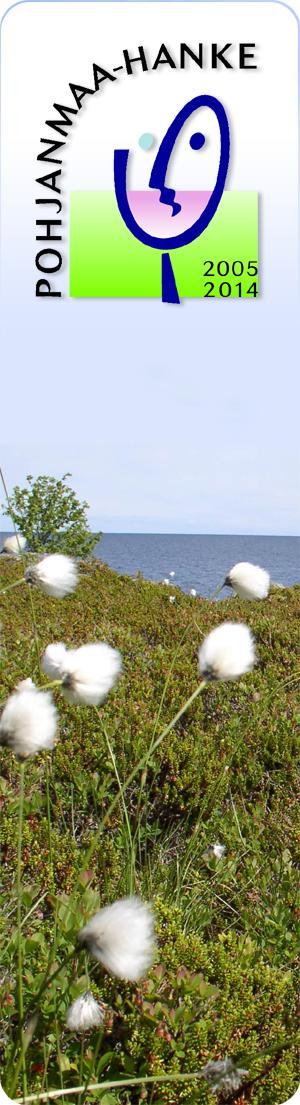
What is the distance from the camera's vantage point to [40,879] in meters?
2.36

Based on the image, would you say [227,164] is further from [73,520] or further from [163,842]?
[73,520]

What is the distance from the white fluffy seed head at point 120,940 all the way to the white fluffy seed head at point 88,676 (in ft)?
1.33

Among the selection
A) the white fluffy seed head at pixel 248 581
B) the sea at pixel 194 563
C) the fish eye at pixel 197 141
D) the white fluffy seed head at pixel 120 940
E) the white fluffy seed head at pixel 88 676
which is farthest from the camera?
the sea at pixel 194 563

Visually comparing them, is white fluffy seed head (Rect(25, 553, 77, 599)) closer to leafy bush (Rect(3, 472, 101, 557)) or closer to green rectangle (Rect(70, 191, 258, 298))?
green rectangle (Rect(70, 191, 258, 298))

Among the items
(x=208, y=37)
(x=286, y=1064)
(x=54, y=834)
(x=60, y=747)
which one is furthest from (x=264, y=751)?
(x=208, y=37)

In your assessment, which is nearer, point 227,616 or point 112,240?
point 112,240

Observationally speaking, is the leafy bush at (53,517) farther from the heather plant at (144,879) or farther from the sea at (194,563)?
the heather plant at (144,879)

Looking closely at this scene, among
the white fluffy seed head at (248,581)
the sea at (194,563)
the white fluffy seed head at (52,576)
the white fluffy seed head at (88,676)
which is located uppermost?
the sea at (194,563)

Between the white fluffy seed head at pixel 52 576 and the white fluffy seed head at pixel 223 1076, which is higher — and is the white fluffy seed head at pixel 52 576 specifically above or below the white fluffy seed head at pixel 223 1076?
above

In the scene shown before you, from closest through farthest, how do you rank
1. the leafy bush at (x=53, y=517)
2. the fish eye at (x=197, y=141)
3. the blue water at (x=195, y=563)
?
1. the fish eye at (x=197, y=141)
2. the leafy bush at (x=53, y=517)
3. the blue water at (x=195, y=563)

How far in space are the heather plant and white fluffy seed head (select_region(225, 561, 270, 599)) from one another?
0.25 m

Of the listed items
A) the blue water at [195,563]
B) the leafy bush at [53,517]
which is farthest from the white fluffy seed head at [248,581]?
the leafy bush at [53,517]

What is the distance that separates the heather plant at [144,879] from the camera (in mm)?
1421

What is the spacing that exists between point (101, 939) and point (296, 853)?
75.2 inches
